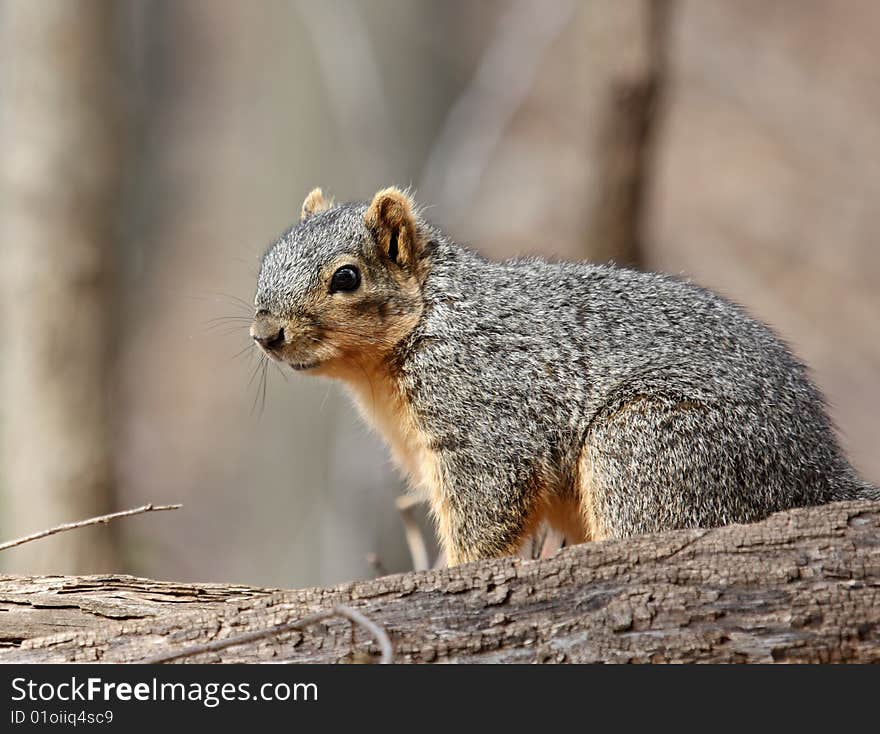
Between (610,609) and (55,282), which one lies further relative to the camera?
(55,282)

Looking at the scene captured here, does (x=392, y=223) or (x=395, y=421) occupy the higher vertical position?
(x=392, y=223)

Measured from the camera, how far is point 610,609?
3980mm

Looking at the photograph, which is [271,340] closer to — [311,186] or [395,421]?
[395,421]

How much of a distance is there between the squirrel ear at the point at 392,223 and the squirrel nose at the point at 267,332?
2.23 ft

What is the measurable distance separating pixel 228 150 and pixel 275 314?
11.1 m

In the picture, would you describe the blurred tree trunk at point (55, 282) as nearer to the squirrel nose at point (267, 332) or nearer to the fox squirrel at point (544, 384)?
the fox squirrel at point (544, 384)

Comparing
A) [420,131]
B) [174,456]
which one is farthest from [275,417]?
[174,456]

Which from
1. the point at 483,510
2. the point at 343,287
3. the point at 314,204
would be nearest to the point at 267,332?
the point at 343,287

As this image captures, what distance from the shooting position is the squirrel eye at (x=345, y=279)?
517 centimetres

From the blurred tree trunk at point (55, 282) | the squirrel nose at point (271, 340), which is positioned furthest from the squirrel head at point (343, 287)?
the blurred tree trunk at point (55, 282)

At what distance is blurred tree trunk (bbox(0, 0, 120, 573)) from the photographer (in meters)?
7.69

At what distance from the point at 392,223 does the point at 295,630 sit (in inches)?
82.9

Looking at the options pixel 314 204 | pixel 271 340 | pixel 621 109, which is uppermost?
pixel 621 109

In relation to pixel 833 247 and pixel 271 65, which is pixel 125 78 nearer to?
pixel 271 65
